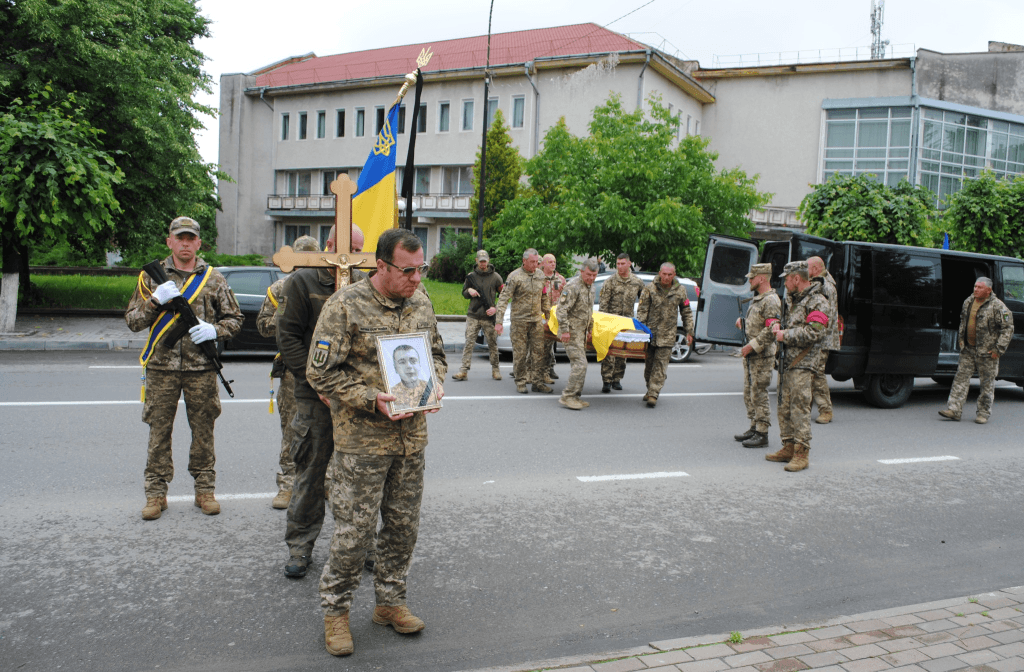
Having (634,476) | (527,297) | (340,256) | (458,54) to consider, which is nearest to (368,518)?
(340,256)

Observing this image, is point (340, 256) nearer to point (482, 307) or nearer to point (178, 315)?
point (178, 315)

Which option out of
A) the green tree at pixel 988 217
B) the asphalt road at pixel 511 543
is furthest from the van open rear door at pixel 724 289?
the green tree at pixel 988 217

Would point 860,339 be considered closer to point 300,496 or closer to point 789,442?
point 789,442

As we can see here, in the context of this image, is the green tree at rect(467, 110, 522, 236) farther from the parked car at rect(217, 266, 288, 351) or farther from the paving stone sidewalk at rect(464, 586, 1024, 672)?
the paving stone sidewalk at rect(464, 586, 1024, 672)

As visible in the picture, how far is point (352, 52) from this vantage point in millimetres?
47219

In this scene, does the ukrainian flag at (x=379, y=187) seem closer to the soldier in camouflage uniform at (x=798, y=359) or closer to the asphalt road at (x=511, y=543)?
the asphalt road at (x=511, y=543)

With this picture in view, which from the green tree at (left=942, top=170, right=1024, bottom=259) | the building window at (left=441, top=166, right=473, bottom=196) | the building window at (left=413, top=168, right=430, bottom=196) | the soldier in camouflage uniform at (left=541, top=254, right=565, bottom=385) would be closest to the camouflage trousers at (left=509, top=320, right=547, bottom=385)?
the soldier in camouflage uniform at (left=541, top=254, right=565, bottom=385)

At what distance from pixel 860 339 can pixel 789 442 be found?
3.67 m

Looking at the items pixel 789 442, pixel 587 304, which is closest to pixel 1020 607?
pixel 789 442

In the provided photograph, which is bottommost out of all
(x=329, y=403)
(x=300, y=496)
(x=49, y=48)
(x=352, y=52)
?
(x=300, y=496)

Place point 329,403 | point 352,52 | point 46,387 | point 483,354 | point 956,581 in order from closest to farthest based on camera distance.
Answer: point 329,403
point 956,581
point 46,387
point 483,354
point 352,52

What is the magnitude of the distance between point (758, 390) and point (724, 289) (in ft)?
15.7

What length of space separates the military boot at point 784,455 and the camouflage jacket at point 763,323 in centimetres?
108

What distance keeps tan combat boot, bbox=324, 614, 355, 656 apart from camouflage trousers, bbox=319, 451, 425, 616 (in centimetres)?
3
